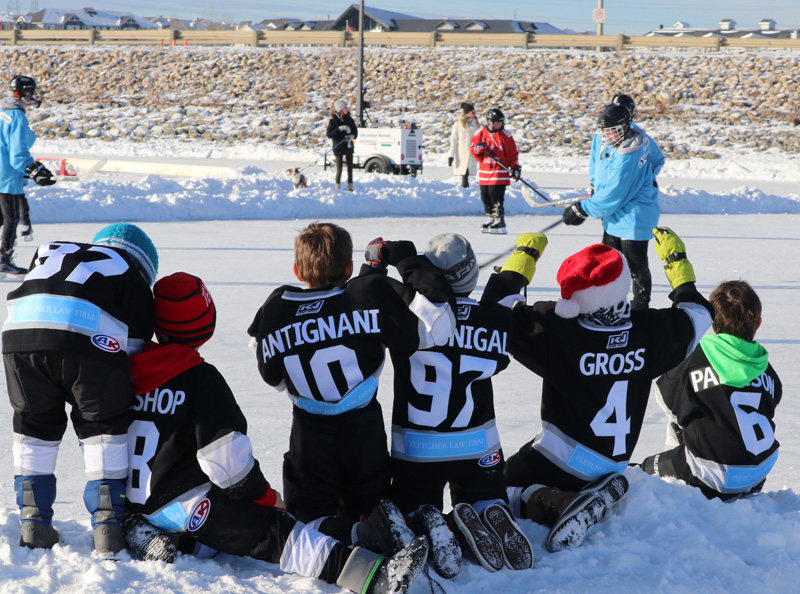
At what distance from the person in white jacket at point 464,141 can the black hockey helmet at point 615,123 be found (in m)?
9.98

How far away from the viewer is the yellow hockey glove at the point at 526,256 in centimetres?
299

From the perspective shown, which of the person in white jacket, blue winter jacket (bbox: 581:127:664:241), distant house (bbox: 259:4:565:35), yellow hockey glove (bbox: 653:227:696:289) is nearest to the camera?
yellow hockey glove (bbox: 653:227:696:289)

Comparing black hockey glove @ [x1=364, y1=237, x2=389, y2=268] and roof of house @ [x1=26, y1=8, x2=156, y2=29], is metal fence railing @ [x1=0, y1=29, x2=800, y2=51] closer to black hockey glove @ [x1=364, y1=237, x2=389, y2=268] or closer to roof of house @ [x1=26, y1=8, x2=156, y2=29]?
roof of house @ [x1=26, y1=8, x2=156, y2=29]

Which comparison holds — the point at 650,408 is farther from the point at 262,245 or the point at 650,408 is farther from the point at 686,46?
the point at 686,46

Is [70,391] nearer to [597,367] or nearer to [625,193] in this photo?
[597,367]

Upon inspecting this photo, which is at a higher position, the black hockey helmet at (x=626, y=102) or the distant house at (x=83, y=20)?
the distant house at (x=83, y=20)

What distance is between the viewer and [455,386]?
8.83 ft

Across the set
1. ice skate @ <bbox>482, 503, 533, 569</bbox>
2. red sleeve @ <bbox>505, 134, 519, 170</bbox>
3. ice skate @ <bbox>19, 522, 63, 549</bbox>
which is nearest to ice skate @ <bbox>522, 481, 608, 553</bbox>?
ice skate @ <bbox>482, 503, 533, 569</bbox>

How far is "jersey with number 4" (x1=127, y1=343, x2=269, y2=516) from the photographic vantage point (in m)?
2.44

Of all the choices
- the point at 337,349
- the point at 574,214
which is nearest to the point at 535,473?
the point at 337,349

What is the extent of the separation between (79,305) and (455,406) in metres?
1.27

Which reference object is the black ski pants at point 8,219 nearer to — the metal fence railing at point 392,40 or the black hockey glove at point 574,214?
the black hockey glove at point 574,214

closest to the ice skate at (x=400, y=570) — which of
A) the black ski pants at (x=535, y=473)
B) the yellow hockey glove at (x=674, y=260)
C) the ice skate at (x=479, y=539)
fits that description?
the ice skate at (x=479, y=539)

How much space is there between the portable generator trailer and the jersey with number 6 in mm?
16666
